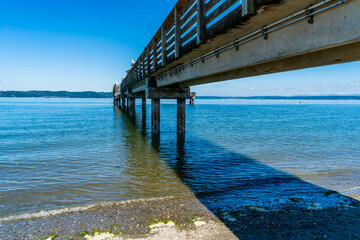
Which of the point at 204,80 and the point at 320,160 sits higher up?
the point at 204,80

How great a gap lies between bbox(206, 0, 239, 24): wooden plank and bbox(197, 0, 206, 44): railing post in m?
0.18

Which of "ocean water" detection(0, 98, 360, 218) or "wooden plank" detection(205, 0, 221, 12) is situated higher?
"wooden plank" detection(205, 0, 221, 12)

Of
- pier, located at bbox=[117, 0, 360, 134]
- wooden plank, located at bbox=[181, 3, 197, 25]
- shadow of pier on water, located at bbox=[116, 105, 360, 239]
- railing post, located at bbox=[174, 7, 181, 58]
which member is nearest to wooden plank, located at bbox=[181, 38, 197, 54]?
pier, located at bbox=[117, 0, 360, 134]

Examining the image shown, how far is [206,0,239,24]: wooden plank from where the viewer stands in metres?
5.43

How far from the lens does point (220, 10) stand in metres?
5.89

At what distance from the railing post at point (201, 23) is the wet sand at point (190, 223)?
440 cm

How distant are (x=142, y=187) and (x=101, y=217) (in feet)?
6.71

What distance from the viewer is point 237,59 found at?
6398 millimetres

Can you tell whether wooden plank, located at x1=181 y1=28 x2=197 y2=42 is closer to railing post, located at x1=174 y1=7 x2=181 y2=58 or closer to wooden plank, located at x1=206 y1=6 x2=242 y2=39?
railing post, located at x1=174 y1=7 x2=181 y2=58

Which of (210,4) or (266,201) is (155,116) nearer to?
(210,4)

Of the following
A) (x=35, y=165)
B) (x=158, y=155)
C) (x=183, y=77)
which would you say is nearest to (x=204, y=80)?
(x=183, y=77)

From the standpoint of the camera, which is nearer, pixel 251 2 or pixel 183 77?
pixel 251 2

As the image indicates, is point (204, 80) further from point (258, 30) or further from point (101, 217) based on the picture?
point (101, 217)

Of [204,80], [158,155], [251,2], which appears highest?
[251,2]
